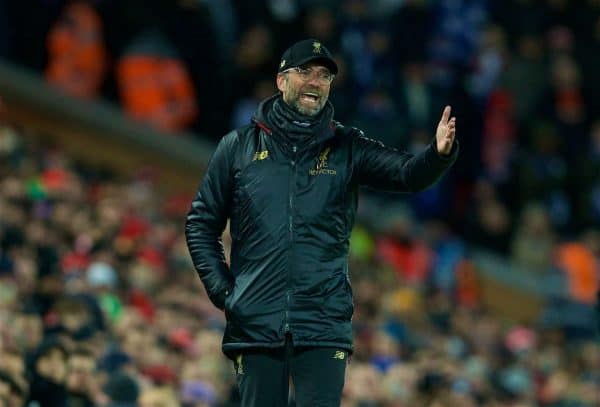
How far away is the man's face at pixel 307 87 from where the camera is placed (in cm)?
767

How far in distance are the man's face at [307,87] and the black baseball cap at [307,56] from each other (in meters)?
0.02

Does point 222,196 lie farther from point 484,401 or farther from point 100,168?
point 100,168

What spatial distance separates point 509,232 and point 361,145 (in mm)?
13004

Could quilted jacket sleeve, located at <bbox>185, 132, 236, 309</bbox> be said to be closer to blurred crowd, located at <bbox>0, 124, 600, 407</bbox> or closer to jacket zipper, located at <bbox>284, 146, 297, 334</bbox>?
jacket zipper, located at <bbox>284, 146, 297, 334</bbox>

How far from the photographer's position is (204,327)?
14297 mm

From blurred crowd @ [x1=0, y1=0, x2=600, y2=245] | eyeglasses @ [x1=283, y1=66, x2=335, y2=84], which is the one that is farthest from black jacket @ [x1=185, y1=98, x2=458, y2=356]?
blurred crowd @ [x1=0, y1=0, x2=600, y2=245]

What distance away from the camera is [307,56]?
763 centimetres

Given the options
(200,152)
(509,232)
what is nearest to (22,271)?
(200,152)

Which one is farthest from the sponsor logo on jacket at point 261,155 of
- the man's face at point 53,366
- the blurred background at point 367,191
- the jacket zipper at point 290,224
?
the blurred background at point 367,191

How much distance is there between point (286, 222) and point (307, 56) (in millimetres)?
742

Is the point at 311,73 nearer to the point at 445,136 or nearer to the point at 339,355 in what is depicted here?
the point at 445,136

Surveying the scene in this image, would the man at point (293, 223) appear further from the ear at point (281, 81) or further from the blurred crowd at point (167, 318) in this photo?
the blurred crowd at point (167, 318)

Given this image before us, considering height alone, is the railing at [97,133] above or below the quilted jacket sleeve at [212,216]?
above

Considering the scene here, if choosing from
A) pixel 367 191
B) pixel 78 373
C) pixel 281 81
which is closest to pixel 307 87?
pixel 281 81
